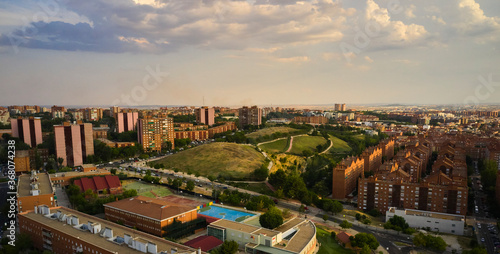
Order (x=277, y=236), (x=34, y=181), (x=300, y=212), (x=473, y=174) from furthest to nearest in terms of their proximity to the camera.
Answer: (x=473, y=174)
(x=300, y=212)
(x=34, y=181)
(x=277, y=236)

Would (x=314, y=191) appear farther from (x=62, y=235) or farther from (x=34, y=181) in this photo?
(x=34, y=181)

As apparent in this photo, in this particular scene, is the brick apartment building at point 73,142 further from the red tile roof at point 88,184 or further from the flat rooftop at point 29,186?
the red tile roof at point 88,184

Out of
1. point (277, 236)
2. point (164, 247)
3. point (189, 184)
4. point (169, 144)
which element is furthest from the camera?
point (169, 144)

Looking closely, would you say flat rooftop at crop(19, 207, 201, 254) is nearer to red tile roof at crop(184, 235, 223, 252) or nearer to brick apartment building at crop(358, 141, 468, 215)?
red tile roof at crop(184, 235, 223, 252)

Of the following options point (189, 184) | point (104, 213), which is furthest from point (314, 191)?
point (104, 213)

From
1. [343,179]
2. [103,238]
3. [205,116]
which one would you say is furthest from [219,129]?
[103,238]

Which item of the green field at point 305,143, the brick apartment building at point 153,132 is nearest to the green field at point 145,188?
the brick apartment building at point 153,132

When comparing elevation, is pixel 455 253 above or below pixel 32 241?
below
